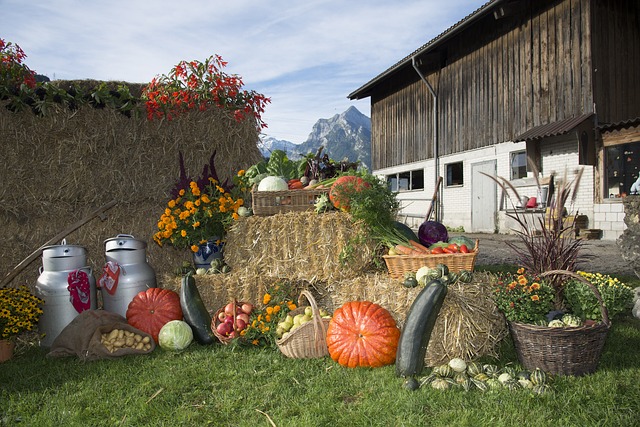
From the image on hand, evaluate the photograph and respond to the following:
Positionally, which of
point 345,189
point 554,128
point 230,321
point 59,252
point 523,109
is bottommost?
point 230,321

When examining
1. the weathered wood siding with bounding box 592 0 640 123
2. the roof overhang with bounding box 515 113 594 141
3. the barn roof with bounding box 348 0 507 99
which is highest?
the barn roof with bounding box 348 0 507 99

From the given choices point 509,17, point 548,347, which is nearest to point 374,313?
point 548,347

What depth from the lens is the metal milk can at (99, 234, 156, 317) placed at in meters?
5.65

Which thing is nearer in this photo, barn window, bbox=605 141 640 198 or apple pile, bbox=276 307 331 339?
apple pile, bbox=276 307 331 339

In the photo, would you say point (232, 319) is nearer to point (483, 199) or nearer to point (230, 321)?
point (230, 321)

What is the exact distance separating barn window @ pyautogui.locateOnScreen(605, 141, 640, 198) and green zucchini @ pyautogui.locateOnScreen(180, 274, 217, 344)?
468 inches

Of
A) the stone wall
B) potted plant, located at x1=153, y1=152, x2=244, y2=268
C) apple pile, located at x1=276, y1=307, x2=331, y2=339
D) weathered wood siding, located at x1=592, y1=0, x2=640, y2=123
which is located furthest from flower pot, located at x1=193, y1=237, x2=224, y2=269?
weathered wood siding, located at x1=592, y1=0, x2=640, y2=123

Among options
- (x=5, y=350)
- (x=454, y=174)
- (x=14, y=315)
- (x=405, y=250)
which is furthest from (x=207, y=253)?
(x=454, y=174)

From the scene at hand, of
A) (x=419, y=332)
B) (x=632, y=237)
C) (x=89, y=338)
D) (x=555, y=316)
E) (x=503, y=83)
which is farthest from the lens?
(x=503, y=83)

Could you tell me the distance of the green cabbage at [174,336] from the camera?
4.87 metres

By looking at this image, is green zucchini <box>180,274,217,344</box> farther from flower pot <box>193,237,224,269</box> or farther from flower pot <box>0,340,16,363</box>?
flower pot <box>0,340,16,363</box>

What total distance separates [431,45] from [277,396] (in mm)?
16738

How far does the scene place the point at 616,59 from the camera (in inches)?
522

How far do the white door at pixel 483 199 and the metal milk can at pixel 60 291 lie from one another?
14190mm
